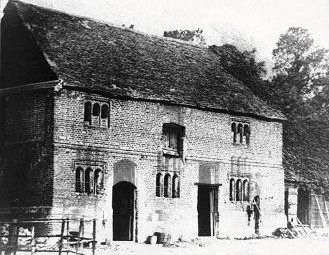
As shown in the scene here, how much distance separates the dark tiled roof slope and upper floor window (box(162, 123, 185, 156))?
1.31m

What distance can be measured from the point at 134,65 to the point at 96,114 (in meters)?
4.54

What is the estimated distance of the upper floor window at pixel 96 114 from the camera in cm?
2891

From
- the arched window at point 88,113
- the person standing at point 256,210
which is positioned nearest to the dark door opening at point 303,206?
the person standing at point 256,210

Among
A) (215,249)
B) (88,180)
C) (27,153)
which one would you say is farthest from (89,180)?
(215,249)

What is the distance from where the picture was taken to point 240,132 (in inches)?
1410

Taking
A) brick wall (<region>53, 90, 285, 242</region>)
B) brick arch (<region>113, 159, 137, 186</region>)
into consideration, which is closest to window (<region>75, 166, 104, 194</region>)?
brick wall (<region>53, 90, 285, 242</region>)

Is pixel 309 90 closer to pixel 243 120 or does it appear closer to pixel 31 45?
pixel 243 120

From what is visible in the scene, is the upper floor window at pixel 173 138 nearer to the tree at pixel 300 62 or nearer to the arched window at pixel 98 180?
the arched window at pixel 98 180

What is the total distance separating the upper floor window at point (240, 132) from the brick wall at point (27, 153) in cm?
1147

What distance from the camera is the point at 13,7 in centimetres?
3083

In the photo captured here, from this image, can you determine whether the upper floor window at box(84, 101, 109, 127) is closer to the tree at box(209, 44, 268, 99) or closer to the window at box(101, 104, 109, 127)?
the window at box(101, 104, 109, 127)

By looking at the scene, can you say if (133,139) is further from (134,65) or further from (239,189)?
(239,189)

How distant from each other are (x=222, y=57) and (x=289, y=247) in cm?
1479

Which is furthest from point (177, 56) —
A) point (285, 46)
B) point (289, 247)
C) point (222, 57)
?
point (285, 46)
